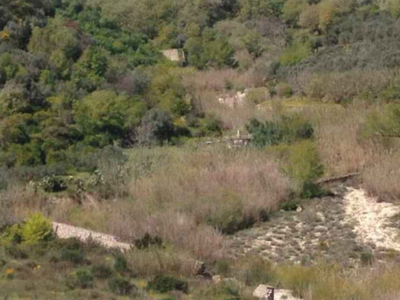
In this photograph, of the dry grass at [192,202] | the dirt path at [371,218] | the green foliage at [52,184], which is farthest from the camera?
the green foliage at [52,184]

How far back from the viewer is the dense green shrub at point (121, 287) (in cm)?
1530

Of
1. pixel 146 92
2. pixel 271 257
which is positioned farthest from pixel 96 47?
pixel 271 257

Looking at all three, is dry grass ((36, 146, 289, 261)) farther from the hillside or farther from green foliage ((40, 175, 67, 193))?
green foliage ((40, 175, 67, 193))

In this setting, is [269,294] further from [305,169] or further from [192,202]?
[305,169]

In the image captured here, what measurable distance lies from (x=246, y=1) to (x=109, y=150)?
32.6 meters

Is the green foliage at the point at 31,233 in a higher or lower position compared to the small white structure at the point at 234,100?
higher

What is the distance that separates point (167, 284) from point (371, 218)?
953 centimetres

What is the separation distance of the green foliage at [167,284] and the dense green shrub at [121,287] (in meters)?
0.42

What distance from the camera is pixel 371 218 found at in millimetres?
23781

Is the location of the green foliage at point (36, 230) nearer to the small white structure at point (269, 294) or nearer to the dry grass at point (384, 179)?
the small white structure at point (269, 294)

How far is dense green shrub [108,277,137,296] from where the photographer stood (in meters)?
15.3

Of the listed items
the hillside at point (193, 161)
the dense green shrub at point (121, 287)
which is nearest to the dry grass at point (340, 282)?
the hillside at point (193, 161)

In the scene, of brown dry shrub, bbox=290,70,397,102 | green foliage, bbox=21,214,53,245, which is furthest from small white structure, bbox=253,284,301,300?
brown dry shrub, bbox=290,70,397,102

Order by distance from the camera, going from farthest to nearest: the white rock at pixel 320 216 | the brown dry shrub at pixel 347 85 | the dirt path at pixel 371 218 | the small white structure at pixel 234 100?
1. the small white structure at pixel 234 100
2. the brown dry shrub at pixel 347 85
3. the white rock at pixel 320 216
4. the dirt path at pixel 371 218
